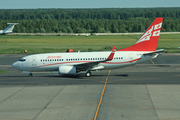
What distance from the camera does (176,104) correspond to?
2505 centimetres

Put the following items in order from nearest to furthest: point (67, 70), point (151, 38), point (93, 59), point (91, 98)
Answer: point (91, 98) < point (67, 70) < point (93, 59) < point (151, 38)

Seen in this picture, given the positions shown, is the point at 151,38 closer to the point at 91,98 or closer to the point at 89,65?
the point at 89,65

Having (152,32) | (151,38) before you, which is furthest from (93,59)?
(152,32)

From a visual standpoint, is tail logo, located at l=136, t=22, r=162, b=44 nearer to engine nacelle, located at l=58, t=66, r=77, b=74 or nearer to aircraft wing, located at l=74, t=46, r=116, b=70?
aircraft wing, located at l=74, t=46, r=116, b=70

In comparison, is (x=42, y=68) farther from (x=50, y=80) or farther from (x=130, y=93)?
(x=130, y=93)

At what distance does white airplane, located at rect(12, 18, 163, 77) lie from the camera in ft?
135

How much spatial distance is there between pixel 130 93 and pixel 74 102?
6926 millimetres

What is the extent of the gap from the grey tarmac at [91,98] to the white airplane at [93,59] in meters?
1.73

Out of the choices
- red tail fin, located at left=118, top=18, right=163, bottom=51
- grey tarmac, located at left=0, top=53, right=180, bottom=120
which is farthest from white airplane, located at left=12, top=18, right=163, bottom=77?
grey tarmac, located at left=0, top=53, right=180, bottom=120

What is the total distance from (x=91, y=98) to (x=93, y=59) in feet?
47.4

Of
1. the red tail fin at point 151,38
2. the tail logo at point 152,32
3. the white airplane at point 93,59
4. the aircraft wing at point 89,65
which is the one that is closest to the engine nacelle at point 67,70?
the white airplane at point 93,59

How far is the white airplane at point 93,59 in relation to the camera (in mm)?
41062

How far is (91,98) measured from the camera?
27.6m

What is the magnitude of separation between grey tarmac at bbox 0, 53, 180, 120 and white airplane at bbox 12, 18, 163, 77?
1725mm
